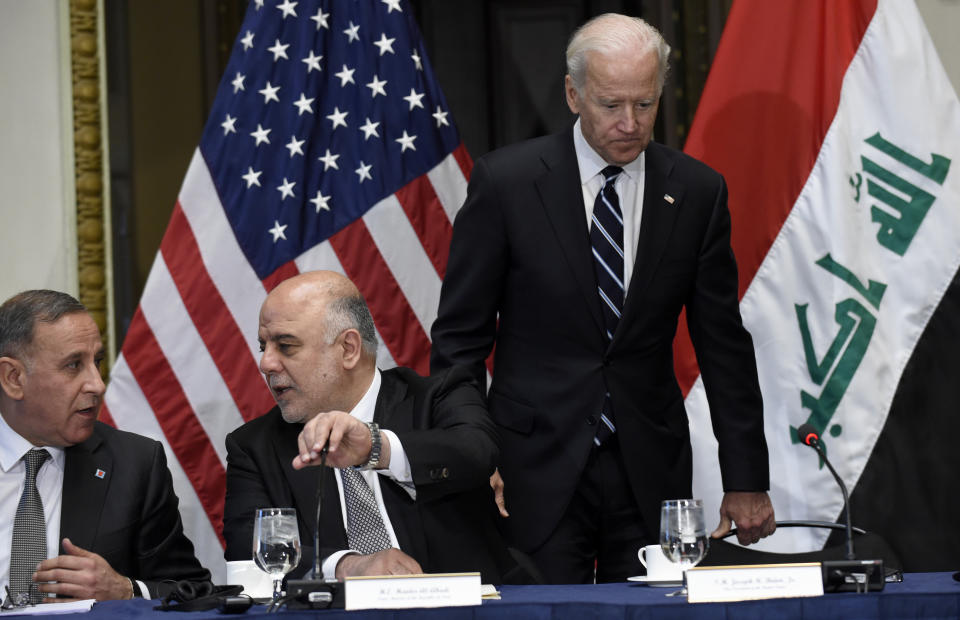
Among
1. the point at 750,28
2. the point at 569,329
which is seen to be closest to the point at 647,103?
the point at 569,329

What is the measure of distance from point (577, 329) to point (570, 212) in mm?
295

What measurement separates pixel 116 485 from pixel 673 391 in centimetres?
138

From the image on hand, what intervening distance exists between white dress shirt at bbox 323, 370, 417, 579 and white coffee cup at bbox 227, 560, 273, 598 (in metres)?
0.21

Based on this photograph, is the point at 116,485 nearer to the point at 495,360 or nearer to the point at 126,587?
the point at 126,587

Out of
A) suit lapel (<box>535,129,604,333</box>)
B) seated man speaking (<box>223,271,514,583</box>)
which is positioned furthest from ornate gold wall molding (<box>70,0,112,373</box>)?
suit lapel (<box>535,129,604,333</box>)

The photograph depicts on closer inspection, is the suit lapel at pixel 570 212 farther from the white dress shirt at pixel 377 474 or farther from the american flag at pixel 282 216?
the american flag at pixel 282 216

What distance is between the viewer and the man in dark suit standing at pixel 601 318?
9.27 ft

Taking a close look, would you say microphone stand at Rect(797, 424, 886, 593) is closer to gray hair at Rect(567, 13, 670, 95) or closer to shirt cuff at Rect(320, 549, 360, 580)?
shirt cuff at Rect(320, 549, 360, 580)

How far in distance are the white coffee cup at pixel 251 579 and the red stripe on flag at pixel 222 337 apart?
1685 millimetres

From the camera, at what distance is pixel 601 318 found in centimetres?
286

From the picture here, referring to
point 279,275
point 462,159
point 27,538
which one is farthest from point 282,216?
point 27,538

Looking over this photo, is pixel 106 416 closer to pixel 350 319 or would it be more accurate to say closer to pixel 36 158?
pixel 36 158

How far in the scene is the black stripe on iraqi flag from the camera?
139 inches

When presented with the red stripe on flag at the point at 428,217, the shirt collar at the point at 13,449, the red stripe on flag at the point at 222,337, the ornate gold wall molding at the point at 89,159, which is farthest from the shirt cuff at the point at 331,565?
the ornate gold wall molding at the point at 89,159
